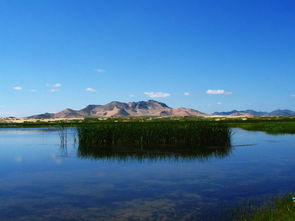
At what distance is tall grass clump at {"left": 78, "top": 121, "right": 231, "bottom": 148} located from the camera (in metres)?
32.9

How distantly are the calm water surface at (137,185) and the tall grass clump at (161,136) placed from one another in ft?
21.3

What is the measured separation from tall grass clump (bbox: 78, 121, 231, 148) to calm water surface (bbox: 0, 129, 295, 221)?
21.3 ft

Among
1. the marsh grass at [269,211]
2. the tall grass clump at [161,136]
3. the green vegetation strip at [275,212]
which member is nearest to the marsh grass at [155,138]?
the tall grass clump at [161,136]

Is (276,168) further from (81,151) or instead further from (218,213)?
(81,151)

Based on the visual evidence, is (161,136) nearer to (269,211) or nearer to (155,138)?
(155,138)

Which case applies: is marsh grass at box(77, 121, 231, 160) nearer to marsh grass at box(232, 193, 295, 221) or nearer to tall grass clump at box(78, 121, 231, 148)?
tall grass clump at box(78, 121, 231, 148)

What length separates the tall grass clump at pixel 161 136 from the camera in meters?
32.9

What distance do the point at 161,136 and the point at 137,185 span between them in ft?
55.1

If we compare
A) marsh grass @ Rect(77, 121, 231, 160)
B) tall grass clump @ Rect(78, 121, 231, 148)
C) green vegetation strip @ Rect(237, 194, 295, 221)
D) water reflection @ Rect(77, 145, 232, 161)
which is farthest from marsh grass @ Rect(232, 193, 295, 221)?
tall grass clump @ Rect(78, 121, 231, 148)

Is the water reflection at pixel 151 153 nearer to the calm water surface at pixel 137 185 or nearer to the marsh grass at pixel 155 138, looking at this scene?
the marsh grass at pixel 155 138

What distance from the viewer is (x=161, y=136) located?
109ft

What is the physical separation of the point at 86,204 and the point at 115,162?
10985mm

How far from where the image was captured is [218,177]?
18188mm

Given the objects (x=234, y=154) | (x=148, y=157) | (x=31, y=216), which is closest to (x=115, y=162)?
(x=148, y=157)
